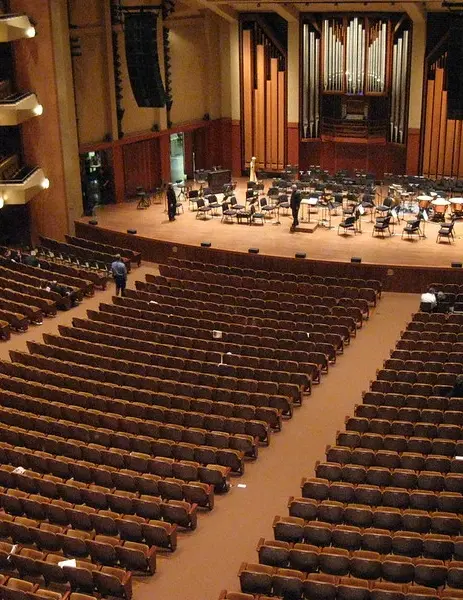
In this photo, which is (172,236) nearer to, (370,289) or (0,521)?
(370,289)

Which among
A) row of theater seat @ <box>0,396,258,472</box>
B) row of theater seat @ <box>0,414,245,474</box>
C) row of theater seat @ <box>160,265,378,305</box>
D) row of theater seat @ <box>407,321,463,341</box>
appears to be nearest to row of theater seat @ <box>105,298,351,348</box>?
row of theater seat @ <box>407,321,463,341</box>

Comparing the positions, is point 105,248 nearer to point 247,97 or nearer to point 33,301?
point 33,301

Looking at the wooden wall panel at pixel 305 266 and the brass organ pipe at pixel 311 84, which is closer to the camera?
the wooden wall panel at pixel 305 266

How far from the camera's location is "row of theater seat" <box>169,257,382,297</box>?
15.5 meters

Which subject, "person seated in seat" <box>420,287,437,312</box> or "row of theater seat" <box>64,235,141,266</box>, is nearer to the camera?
"person seated in seat" <box>420,287,437,312</box>

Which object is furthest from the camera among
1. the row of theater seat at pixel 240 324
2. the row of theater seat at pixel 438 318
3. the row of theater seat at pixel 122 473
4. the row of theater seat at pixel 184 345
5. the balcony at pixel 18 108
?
the balcony at pixel 18 108

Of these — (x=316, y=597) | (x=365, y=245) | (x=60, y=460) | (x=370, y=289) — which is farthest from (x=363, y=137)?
(x=316, y=597)

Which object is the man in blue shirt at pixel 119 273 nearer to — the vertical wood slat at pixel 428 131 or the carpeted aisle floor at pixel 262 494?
the carpeted aisle floor at pixel 262 494

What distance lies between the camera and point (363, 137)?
2222 centimetres

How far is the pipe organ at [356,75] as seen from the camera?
69.5 ft

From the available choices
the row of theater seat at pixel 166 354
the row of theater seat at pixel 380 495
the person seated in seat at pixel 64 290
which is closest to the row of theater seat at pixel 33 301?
the person seated in seat at pixel 64 290

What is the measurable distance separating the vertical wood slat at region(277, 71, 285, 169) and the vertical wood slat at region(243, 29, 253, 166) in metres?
0.87

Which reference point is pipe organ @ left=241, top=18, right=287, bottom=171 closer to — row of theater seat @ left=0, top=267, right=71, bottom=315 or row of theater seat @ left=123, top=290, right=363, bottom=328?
row of theater seat @ left=0, top=267, right=71, bottom=315

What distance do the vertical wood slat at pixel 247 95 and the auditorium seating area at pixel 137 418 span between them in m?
9.49
